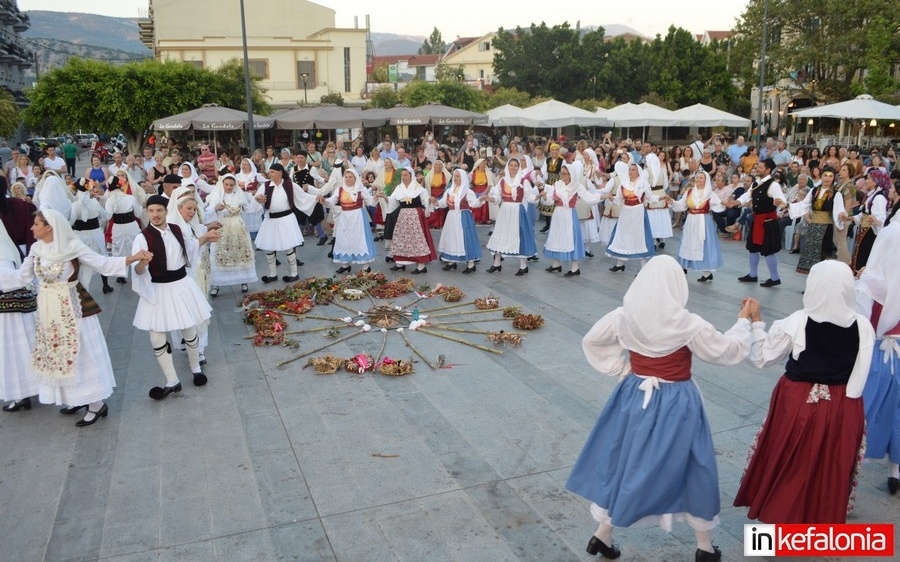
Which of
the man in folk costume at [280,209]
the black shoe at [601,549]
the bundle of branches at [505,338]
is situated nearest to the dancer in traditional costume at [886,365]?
the black shoe at [601,549]

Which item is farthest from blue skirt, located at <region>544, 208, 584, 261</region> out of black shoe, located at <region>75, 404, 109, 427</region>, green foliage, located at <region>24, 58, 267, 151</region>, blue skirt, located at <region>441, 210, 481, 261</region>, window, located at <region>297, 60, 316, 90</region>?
window, located at <region>297, 60, 316, 90</region>

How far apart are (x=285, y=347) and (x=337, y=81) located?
45384 millimetres

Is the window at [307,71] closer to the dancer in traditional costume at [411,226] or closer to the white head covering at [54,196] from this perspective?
the dancer in traditional costume at [411,226]

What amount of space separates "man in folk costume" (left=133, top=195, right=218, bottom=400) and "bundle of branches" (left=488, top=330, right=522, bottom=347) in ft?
9.77

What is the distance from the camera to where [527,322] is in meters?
8.66

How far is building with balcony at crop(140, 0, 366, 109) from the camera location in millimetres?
47969

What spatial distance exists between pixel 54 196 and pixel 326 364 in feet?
15.6

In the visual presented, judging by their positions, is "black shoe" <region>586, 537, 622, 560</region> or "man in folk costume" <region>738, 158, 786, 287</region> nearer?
"black shoe" <region>586, 537, 622, 560</region>

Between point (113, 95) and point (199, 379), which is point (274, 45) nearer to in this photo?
point (113, 95)

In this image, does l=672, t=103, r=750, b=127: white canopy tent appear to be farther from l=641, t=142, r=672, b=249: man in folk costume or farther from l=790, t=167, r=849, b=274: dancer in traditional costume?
l=790, t=167, r=849, b=274: dancer in traditional costume

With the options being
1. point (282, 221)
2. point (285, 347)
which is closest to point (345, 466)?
point (285, 347)

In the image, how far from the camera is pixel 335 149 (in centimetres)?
1644

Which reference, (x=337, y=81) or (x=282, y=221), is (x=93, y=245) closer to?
(x=282, y=221)

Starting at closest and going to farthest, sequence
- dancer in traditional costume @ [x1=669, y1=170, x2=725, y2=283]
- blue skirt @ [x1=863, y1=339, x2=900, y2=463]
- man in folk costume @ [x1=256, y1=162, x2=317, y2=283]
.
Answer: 1. blue skirt @ [x1=863, y1=339, x2=900, y2=463]
2. dancer in traditional costume @ [x1=669, y1=170, x2=725, y2=283]
3. man in folk costume @ [x1=256, y1=162, x2=317, y2=283]
